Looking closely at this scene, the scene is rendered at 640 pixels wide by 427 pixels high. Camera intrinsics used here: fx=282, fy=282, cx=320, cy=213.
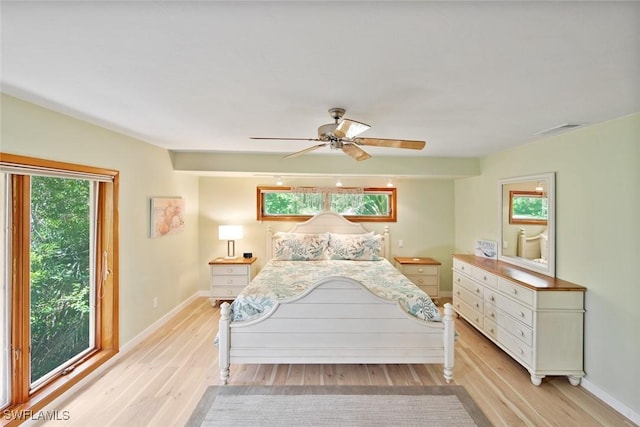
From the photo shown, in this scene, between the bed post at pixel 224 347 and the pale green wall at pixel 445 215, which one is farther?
the bed post at pixel 224 347

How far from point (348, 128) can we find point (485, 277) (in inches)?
96.4

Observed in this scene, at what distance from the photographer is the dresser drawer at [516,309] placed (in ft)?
8.13

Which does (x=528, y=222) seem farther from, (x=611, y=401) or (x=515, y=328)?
(x=611, y=401)

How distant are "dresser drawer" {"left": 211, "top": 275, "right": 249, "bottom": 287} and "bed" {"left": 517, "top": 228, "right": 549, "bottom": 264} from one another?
11.8ft

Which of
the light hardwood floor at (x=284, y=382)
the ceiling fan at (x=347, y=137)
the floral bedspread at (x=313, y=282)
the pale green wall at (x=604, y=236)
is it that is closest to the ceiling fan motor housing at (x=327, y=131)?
the ceiling fan at (x=347, y=137)

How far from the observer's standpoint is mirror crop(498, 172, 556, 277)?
276 cm

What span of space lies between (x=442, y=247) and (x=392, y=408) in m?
3.17

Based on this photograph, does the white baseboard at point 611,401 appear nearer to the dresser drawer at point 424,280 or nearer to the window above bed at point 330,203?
the dresser drawer at point 424,280

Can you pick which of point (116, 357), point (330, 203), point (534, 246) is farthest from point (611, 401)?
point (116, 357)

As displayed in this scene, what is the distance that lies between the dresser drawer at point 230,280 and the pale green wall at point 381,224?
529 mm

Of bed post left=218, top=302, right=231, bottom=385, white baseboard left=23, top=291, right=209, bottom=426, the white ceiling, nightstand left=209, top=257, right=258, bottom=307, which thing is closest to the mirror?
the white ceiling

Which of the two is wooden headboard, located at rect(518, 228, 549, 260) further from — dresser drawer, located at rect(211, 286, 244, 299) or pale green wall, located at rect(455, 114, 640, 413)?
dresser drawer, located at rect(211, 286, 244, 299)

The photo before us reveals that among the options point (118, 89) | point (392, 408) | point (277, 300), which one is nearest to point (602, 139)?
point (392, 408)

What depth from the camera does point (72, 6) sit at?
104cm
